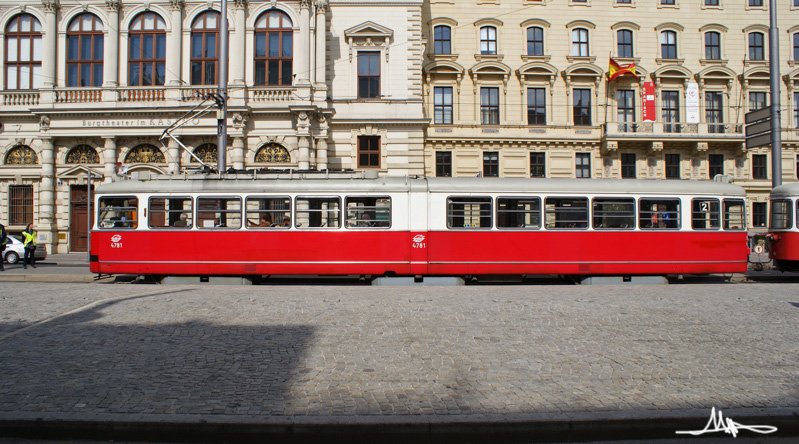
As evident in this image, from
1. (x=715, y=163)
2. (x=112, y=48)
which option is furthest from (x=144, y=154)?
(x=715, y=163)

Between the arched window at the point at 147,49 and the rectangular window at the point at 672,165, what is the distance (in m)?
31.0

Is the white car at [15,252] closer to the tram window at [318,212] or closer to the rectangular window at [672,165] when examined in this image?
the tram window at [318,212]

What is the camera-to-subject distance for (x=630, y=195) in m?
14.2

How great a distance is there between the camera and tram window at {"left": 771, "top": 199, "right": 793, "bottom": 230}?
15.6 metres

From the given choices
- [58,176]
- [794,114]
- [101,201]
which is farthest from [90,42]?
[794,114]

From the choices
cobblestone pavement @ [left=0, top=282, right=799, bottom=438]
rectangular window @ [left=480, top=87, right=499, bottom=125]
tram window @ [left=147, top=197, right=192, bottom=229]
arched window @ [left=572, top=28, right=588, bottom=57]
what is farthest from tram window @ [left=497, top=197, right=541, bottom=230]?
arched window @ [left=572, top=28, right=588, bottom=57]

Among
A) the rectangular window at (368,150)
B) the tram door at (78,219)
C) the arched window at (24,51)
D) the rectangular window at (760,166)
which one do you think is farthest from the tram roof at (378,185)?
the rectangular window at (760,166)

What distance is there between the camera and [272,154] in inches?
1064

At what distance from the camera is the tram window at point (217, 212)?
45.5 feet

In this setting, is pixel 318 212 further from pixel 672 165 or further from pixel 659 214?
pixel 672 165

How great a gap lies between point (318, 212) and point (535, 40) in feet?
79.1

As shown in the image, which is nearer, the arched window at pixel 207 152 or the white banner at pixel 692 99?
the arched window at pixel 207 152

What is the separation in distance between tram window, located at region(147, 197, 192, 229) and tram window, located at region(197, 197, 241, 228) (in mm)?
341

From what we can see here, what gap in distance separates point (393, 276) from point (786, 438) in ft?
33.5
